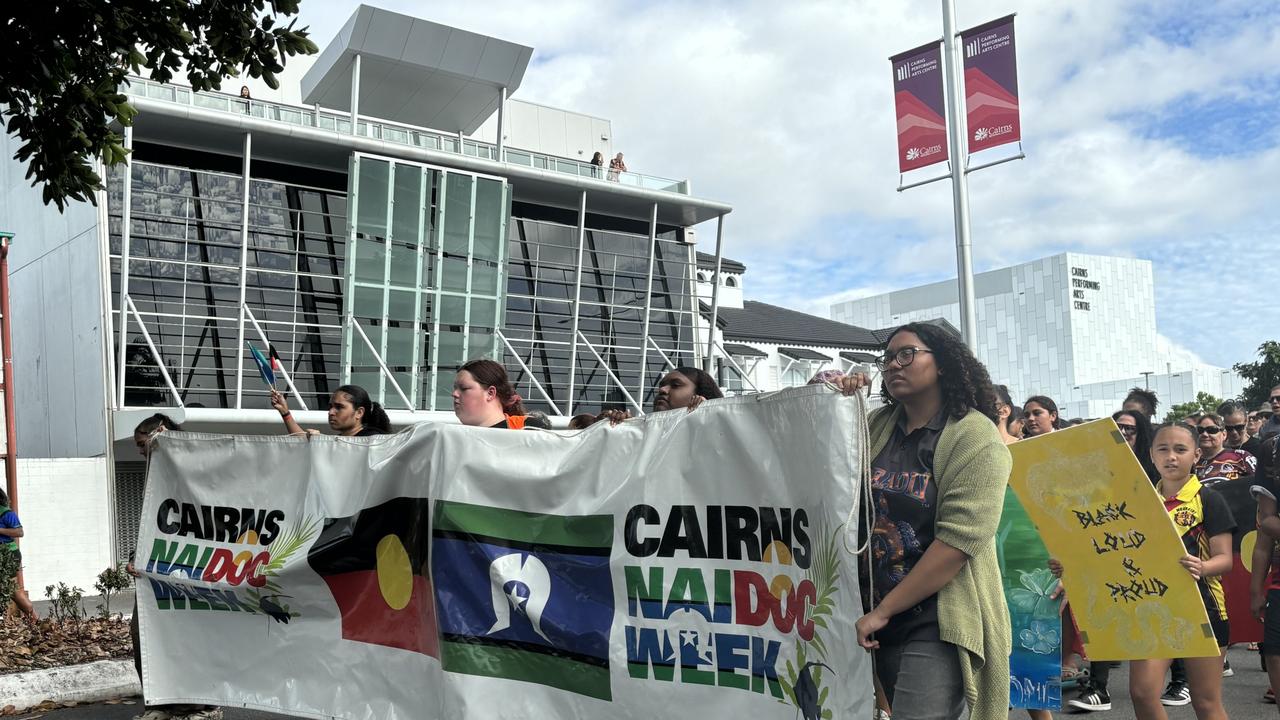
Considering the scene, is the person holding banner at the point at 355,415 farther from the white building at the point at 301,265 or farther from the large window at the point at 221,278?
the large window at the point at 221,278

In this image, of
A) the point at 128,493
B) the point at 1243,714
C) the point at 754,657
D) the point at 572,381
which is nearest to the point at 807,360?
the point at 572,381

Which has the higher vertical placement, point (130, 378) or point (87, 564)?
point (130, 378)

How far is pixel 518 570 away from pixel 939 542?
1931 millimetres

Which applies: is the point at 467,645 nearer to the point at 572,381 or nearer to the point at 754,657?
the point at 754,657

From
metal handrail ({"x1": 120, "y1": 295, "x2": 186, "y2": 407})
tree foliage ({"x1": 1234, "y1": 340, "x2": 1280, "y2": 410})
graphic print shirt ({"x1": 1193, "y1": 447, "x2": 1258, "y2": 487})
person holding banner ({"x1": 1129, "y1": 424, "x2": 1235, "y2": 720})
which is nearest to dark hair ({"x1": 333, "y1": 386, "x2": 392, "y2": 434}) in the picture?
person holding banner ({"x1": 1129, "y1": 424, "x2": 1235, "y2": 720})

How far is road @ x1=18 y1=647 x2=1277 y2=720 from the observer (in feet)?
21.6

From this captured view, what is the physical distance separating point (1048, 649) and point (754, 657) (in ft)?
6.56

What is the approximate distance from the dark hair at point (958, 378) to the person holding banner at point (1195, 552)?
1702 millimetres

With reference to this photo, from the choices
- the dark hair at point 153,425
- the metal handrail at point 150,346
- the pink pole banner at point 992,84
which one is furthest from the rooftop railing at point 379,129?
the dark hair at point 153,425

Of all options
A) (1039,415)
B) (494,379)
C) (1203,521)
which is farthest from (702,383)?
(1039,415)

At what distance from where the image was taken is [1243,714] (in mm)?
6555

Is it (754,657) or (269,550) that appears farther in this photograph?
(269,550)

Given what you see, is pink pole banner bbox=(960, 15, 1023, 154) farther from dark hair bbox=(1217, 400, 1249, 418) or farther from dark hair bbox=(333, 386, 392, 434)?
dark hair bbox=(333, 386, 392, 434)

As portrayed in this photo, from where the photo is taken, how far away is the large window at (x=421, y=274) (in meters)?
24.2
